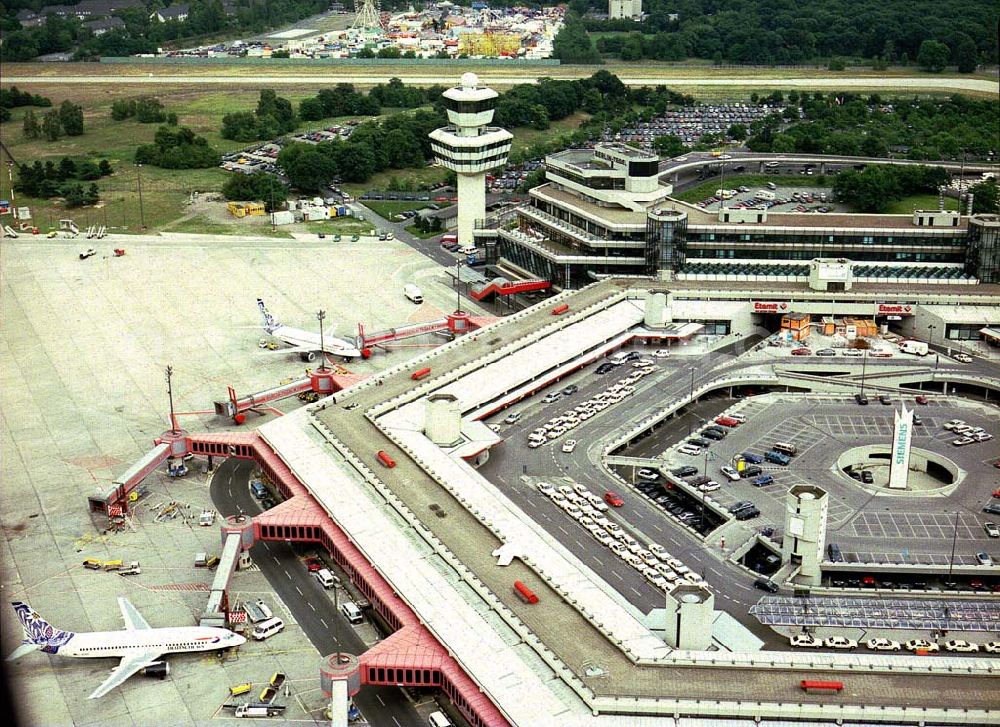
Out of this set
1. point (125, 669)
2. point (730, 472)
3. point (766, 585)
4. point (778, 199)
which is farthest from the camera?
point (778, 199)

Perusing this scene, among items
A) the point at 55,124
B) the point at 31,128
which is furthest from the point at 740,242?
the point at 31,128

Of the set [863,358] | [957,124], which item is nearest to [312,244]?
[863,358]

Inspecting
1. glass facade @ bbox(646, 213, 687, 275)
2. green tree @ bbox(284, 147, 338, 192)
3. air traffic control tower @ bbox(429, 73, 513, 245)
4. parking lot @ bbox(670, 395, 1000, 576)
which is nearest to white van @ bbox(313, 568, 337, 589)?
parking lot @ bbox(670, 395, 1000, 576)

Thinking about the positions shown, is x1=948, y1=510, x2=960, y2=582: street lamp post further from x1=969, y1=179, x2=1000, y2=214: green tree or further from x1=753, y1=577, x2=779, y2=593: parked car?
x1=969, y1=179, x2=1000, y2=214: green tree

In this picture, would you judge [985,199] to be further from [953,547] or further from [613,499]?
[613,499]

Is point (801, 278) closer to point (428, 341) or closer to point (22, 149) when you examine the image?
point (428, 341)

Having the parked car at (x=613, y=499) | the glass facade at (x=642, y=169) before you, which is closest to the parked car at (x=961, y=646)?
the parked car at (x=613, y=499)

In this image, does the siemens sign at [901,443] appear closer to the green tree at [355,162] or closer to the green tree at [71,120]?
the green tree at [355,162]
